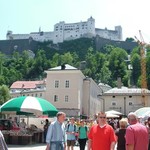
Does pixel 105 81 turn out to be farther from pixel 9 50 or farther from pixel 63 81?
pixel 63 81

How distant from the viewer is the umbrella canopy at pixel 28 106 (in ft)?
62.5

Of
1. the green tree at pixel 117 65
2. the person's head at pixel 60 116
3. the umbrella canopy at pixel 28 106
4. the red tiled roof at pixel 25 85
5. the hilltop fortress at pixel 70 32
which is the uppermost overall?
the hilltop fortress at pixel 70 32

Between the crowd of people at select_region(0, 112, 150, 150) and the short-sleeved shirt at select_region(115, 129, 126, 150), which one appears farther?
the short-sleeved shirt at select_region(115, 129, 126, 150)

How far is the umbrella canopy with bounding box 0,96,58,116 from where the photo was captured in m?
19.1

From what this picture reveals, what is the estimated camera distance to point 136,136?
21.7 ft

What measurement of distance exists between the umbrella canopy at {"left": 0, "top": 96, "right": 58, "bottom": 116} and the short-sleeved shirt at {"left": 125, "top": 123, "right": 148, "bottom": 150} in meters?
12.5

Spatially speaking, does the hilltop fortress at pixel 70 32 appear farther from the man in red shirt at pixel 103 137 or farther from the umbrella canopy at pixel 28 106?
the man in red shirt at pixel 103 137

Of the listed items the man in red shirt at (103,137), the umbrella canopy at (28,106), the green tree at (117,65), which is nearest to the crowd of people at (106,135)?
the man in red shirt at (103,137)

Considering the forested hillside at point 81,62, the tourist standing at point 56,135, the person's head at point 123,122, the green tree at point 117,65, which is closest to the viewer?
the person's head at point 123,122

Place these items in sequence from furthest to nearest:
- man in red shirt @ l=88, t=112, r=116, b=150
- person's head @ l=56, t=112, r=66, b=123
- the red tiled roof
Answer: the red tiled roof
person's head @ l=56, t=112, r=66, b=123
man in red shirt @ l=88, t=112, r=116, b=150

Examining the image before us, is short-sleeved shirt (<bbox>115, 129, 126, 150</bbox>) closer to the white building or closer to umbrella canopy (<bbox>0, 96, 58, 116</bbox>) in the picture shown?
umbrella canopy (<bbox>0, 96, 58, 116</bbox>)

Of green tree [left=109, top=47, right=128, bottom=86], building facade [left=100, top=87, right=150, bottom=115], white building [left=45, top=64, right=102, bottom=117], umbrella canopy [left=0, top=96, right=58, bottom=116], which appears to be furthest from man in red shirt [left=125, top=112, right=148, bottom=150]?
green tree [left=109, top=47, right=128, bottom=86]

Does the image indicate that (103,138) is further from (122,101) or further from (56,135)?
(122,101)

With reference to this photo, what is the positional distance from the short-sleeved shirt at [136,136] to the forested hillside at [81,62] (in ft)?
318
